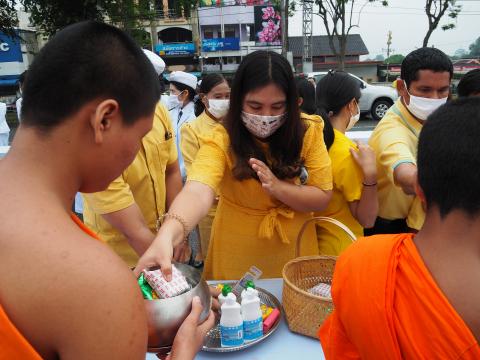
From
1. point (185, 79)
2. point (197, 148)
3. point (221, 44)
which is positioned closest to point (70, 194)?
point (197, 148)

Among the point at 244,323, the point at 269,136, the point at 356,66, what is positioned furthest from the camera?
the point at 356,66

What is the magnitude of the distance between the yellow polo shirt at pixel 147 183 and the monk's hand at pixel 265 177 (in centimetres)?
60

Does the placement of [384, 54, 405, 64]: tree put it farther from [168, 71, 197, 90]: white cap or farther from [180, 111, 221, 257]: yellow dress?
[180, 111, 221, 257]: yellow dress

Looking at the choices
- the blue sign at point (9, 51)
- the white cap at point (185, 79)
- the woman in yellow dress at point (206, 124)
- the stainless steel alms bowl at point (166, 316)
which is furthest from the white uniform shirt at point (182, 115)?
the blue sign at point (9, 51)

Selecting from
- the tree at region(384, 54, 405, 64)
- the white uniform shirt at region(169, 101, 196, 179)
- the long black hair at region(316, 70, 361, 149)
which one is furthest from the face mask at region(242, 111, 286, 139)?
the tree at region(384, 54, 405, 64)

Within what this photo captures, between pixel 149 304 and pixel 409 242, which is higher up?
pixel 409 242

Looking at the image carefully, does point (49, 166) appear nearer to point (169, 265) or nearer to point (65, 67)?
point (65, 67)

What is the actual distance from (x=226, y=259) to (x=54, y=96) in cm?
129

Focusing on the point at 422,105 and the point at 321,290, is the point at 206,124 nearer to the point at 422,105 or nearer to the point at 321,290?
the point at 422,105

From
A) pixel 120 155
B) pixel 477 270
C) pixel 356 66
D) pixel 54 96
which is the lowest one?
pixel 356 66

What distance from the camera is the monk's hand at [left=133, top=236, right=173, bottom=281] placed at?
1.12 m

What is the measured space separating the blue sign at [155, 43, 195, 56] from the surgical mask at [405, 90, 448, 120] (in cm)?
3064

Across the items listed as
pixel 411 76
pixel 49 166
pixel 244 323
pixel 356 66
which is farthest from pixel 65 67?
Result: pixel 356 66

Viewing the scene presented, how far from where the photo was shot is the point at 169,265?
1138 millimetres
